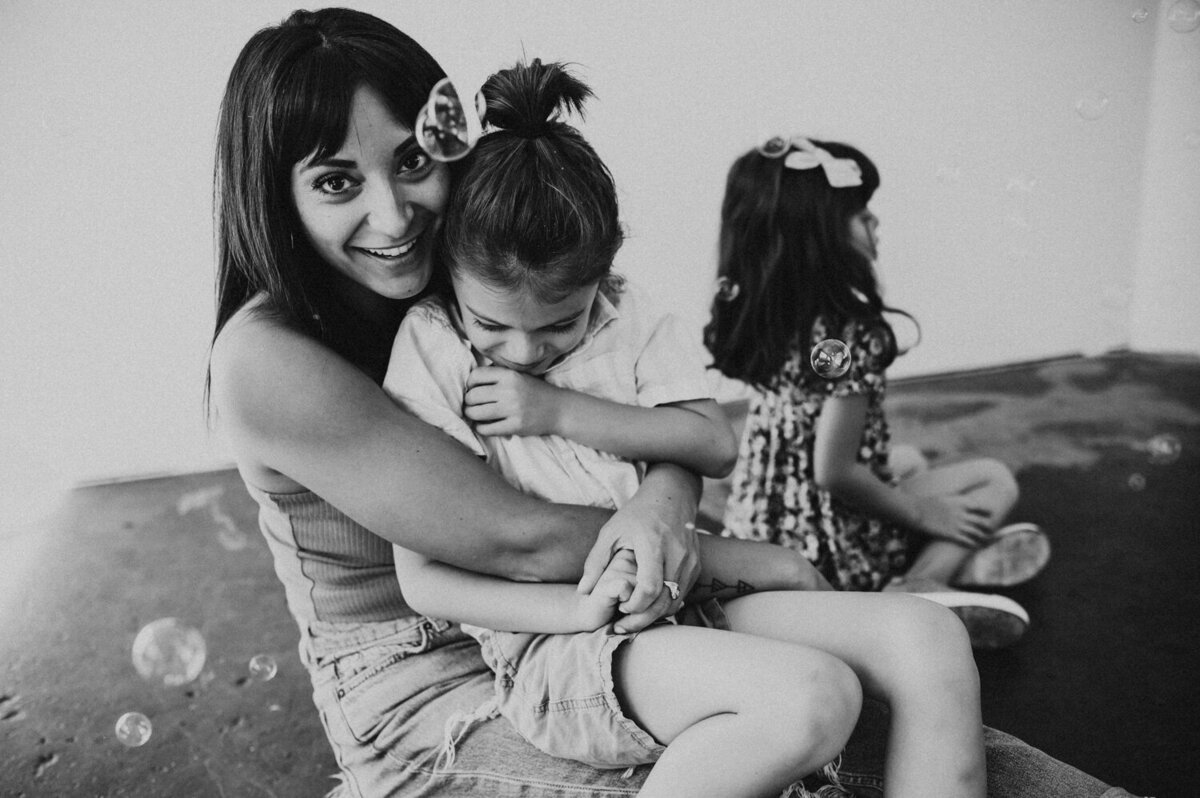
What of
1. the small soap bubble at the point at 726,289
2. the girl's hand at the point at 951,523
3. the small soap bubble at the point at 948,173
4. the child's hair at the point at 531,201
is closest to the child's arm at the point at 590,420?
the child's hair at the point at 531,201

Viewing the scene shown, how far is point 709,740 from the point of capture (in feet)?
2.87

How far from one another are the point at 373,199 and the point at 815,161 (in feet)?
3.29

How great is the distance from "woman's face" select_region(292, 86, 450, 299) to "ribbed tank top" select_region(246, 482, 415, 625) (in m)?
0.28

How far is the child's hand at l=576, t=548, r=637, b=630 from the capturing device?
3.15ft

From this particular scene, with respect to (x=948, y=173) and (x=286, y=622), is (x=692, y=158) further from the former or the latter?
(x=286, y=622)

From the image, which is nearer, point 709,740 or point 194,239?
point 709,740

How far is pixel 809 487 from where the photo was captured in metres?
1.87

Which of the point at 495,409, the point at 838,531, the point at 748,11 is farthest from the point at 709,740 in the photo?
the point at 748,11

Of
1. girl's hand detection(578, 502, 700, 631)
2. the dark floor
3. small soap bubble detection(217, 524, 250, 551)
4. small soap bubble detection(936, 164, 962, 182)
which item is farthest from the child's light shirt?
small soap bubble detection(217, 524, 250, 551)

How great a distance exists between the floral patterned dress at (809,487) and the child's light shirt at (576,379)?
0.65 meters

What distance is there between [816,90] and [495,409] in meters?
2.41

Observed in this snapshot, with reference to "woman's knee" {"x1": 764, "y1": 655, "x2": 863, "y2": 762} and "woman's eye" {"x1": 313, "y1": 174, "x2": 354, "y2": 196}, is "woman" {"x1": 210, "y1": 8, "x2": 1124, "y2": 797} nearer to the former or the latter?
"woman's eye" {"x1": 313, "y1": 174, "x2": 354, "y2": 196}

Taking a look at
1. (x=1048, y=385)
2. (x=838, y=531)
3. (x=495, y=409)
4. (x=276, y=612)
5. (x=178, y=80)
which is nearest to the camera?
(x=495, y=409)

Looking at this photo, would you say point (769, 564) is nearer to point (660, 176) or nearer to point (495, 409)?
point (495, 409)
